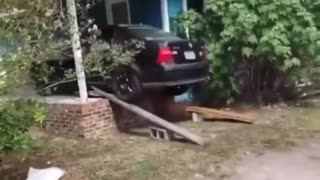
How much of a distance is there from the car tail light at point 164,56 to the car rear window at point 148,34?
1.10 feet

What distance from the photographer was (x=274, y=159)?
7617 mm

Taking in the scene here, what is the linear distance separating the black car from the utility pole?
38.8 inches

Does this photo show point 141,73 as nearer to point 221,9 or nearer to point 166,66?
point 166,66

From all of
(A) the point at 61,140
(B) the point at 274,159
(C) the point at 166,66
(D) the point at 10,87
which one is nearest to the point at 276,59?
(C) the point at 166,66

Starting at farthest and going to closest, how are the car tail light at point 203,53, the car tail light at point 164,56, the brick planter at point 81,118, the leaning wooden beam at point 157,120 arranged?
the car tail light at point 203,53
the car tail light at point 164,56
the brick planter at point 81,118
the leaning wooden beam at point 157,120

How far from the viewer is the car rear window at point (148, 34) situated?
1021 cm

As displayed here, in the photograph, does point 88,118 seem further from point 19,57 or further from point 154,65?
point 19,57

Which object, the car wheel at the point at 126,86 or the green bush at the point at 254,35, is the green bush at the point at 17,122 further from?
the green bush at the point at 254,35

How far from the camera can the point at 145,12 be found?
14.0m

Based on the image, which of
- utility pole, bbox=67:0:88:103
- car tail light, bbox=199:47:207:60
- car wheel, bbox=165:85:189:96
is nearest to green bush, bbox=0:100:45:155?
utility pole, bbox=67:0:88:103

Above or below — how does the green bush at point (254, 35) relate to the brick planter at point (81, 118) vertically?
above

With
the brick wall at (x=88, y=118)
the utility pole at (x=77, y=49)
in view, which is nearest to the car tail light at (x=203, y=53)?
the brick wall at (x=88, y=118)

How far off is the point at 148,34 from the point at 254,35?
196cm

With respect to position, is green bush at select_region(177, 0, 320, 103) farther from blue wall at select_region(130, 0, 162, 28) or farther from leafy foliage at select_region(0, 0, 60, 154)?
leafy foliage at select_region(0, 0, 60, 154)
